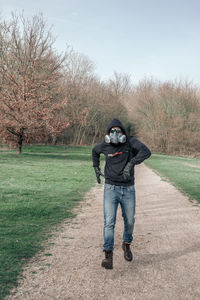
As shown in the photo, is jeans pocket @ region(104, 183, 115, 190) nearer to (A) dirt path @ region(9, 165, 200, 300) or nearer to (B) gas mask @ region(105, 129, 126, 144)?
(B) gas mask @ region(105, 129, 126, 144)

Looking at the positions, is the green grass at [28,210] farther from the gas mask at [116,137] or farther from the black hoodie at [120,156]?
the gas mask at [116,137]

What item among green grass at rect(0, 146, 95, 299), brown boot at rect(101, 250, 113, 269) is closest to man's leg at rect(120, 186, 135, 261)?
brown boot at rect(101, 250, 113, 269)

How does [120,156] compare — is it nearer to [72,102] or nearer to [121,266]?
[121,266]

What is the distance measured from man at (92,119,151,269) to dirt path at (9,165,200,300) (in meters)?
0.47

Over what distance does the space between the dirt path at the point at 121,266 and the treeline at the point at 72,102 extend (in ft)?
62.9

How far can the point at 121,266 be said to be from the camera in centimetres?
474

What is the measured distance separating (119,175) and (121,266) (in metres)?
1.40

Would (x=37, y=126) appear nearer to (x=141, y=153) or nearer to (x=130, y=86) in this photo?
(x=141, y=153)

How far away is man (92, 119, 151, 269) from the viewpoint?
15.9 ft

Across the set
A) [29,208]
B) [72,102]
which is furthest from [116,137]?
[72,102]

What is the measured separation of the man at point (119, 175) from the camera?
191 inches

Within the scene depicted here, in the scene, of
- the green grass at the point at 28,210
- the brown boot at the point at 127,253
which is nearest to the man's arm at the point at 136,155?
the brown boot at the point at 127,253

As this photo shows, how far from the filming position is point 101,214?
28.1ft

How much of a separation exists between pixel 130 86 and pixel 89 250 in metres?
72.5
